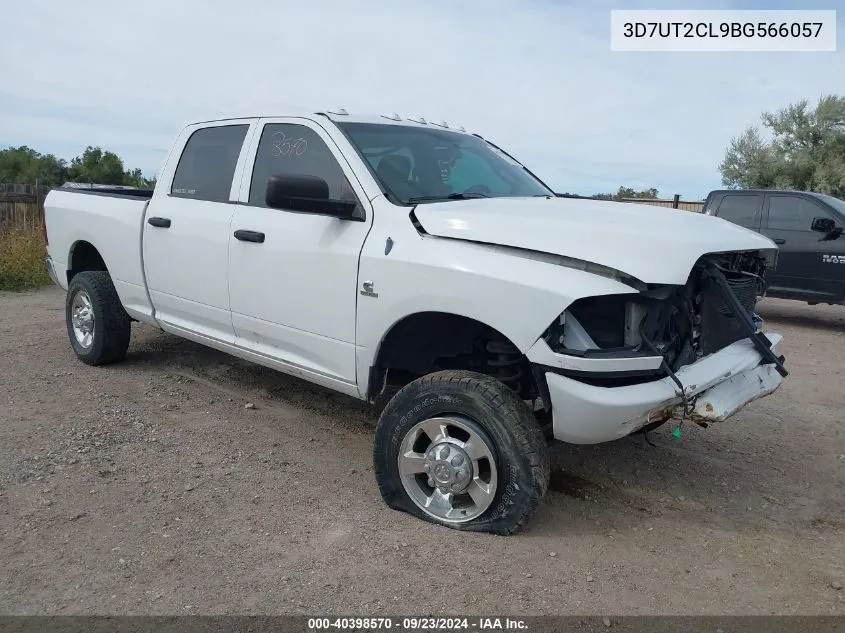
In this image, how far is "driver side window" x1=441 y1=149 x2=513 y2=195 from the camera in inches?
162

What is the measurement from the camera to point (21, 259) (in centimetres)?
1113

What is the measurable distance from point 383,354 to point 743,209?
8116 millimetres

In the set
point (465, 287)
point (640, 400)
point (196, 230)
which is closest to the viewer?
point (640, 400)

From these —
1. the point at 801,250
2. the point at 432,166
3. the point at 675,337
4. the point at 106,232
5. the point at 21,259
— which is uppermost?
the point at 432,166

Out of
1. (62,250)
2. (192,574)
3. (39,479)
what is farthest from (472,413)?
(62,250)

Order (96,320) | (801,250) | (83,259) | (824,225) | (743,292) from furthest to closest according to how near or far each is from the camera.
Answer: (801,250)
(824,225)
(83,259)
(96,320)
(743,292)

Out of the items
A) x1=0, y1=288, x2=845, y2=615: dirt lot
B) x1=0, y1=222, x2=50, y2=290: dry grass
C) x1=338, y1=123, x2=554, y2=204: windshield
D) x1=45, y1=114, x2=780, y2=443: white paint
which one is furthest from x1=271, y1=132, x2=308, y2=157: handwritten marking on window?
x1=0, y1=222, x2=50, y2=290: dry grass

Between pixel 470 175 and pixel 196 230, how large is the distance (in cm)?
182

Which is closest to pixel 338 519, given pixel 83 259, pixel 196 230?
pixel 196 230

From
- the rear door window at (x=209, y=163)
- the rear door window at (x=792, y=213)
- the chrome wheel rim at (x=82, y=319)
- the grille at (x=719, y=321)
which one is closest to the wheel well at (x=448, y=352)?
the grille at (x=719, y=321)

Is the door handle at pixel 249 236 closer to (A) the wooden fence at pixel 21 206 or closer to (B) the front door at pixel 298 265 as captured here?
(B) the front door at pixel 298 265

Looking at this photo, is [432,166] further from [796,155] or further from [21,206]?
[796,155]

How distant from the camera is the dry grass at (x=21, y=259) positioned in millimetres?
10594

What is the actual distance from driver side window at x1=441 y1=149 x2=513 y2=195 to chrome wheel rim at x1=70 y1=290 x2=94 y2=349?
133 inches
